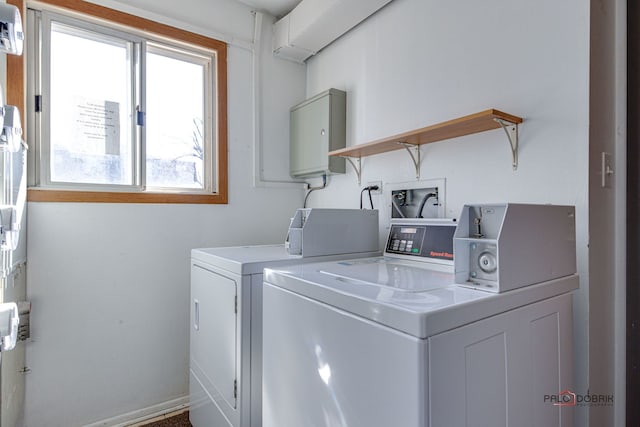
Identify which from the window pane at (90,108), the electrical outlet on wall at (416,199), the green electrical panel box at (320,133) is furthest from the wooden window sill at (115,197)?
the electrical outlet on wall at (416,199)

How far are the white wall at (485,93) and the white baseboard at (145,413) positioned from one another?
1739 millimetres

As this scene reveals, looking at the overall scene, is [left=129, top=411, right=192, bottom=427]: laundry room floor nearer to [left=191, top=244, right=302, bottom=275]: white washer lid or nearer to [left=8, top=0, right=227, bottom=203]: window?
[left=191, top=244, right=302, bottom=275]: white washer lid

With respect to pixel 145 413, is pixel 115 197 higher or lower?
higher

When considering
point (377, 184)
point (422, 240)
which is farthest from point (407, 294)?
point (377, 184)

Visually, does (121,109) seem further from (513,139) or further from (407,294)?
(513,139)

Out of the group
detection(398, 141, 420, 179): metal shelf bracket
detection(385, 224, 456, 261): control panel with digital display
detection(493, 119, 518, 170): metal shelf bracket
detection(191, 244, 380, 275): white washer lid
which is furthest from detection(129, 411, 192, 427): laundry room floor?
detection(493, 119, 518, 170): metal shelf bracket

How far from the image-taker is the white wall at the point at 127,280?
→ 1867 mm

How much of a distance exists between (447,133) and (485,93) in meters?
0.24

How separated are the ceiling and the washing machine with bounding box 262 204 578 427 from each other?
82.4 inches

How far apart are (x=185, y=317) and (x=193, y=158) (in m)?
1.10

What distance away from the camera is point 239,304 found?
59.5 inches

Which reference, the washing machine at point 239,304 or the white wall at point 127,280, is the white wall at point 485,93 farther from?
the white wall at point 127,280

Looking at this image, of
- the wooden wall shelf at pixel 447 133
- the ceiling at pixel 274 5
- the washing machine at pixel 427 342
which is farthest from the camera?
the ceiling at pixel 274 5

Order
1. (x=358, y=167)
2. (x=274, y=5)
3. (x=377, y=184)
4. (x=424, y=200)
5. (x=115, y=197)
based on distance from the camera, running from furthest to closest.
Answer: (x=274, y=5), (x=358, y=167), (x=377, y=184), (x=115, y=197), (x=424, y=200)
